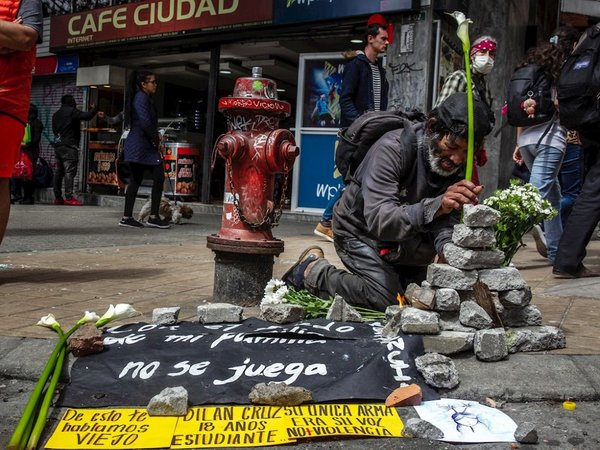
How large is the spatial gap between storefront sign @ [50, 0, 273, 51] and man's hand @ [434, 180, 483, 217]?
335 inches

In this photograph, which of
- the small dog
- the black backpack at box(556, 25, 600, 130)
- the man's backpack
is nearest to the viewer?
the black backpack at box(556, 25, 600, 130)

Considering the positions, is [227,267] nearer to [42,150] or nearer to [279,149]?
[279,149]

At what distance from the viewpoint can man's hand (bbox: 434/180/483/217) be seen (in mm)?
2744

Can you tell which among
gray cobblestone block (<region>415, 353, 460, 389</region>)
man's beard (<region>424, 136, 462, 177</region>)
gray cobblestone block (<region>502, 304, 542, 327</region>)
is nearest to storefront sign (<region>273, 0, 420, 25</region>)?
man's beard (<region>424, 136, 462, 177</region>)

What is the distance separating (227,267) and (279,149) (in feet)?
2.27

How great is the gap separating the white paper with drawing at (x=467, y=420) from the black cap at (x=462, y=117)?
1155 mm

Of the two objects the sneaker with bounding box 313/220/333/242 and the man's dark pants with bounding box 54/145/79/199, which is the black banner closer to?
the sneaker with bounding box 313/220/333/242

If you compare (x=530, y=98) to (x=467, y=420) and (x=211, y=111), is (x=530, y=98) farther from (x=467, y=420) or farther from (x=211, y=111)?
(x=211, y=111)

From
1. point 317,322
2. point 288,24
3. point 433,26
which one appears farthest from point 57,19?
point 317,322

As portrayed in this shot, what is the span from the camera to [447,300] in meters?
2.70

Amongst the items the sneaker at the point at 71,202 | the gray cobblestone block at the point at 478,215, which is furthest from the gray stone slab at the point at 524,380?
the sneaker at the point at 71,202

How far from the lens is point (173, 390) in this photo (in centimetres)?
221

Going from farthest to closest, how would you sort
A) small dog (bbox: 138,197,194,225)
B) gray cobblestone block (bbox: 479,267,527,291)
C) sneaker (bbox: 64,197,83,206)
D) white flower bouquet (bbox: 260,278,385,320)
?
sneaker (bbox: 64,197,83,206), small dog (bbox: 138,197,194,225), white flower bouquet (bbox: 260,278,385,320), gray cobblestone block (bbox: 479,267,527,291)

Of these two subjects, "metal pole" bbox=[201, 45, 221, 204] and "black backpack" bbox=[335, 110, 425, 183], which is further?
"metal pole" bbox=[201, 45, 221, 204]
